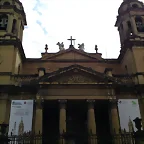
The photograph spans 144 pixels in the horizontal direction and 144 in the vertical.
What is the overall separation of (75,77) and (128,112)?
565 centimetres

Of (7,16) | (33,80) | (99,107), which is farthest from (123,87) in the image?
(7,16)

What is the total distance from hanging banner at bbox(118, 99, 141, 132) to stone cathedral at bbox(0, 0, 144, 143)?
42 centimetres

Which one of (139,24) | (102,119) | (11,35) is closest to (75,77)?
(102,119)

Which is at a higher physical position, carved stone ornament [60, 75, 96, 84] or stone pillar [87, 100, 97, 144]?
carved stone ornament [60, 75, 96, 84]

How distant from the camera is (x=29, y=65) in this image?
28.6 metres

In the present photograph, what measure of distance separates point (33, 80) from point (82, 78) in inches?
176

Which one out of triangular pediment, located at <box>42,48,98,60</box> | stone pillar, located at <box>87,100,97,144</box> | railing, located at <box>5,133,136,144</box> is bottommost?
railing, located at <box>5,133,136,144</box>

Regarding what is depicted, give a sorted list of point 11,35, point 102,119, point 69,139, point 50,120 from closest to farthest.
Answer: point 69,139 < point 50,120 < point 102,119 < point 11,35

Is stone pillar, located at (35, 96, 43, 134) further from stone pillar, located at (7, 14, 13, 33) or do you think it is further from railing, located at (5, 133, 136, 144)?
stone pillar, located at (7, 14, 13, 33)

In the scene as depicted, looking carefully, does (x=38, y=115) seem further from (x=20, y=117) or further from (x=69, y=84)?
(x=69, y=84)

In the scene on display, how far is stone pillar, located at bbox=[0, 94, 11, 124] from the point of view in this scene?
842 inches

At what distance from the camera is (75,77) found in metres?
23.5

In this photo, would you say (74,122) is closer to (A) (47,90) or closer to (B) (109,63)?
(A) (47,90)

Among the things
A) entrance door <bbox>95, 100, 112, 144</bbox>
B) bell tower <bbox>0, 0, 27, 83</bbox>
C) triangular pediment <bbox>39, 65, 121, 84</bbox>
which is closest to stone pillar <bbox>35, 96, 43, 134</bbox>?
triangular pediment <bbox>39, 65, 121, 84</bbox>
